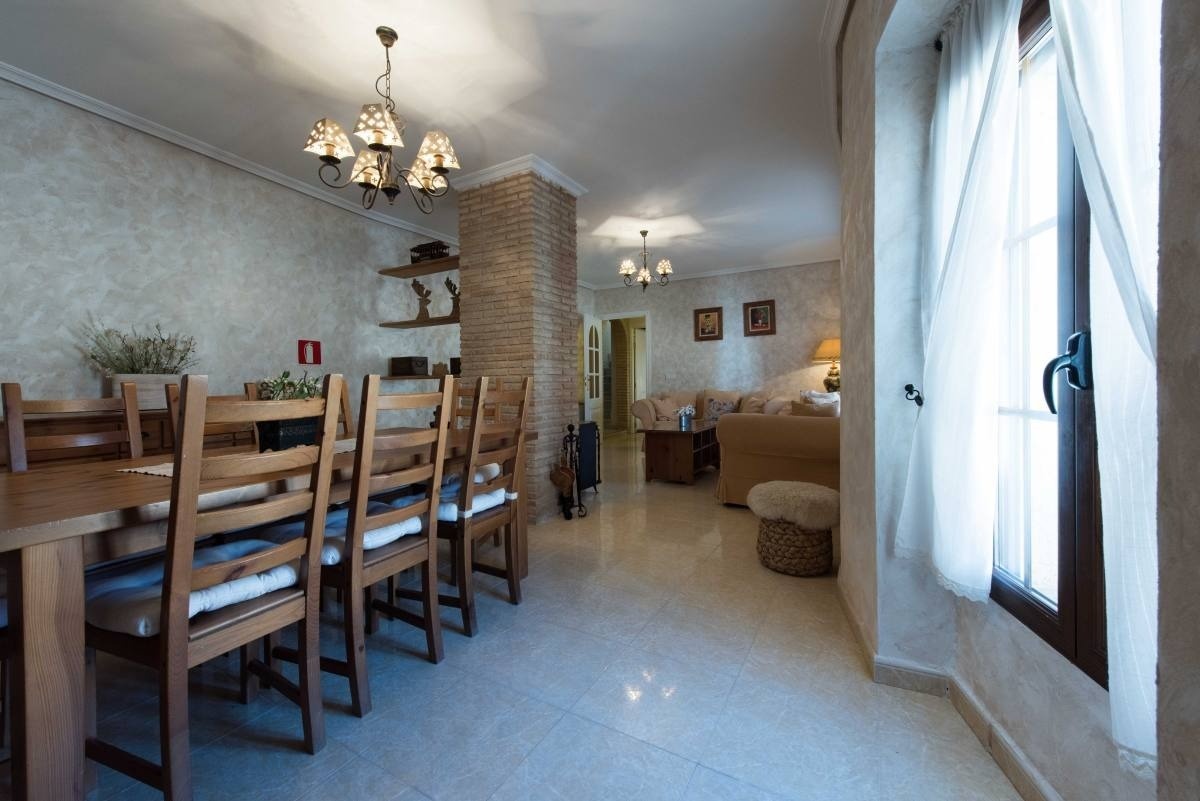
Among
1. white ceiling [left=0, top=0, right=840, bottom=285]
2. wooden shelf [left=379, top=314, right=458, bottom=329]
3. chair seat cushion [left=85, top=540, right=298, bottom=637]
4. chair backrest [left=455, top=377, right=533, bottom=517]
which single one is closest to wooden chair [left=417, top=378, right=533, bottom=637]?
chair backrest [left=455, top=377, right=533, bottom=517]

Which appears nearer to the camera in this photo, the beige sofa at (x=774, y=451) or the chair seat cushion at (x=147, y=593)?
the chair seat cushion at (x=147, y=593)

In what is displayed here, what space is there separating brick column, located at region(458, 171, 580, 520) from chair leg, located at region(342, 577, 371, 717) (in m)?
2.13

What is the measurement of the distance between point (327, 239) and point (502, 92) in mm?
2463

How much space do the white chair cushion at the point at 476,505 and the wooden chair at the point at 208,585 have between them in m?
0.67

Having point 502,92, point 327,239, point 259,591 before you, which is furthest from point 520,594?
point 327,239

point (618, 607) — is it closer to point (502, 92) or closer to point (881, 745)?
point (881, 745)

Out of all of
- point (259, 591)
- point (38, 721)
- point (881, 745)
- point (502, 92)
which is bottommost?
point (881, 745)

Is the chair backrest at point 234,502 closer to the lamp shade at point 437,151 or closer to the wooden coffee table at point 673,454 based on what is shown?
the lamp shade at point 437,151

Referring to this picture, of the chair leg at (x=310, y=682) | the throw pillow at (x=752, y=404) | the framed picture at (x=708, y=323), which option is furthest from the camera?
the framed picture at (x=708, y=323)

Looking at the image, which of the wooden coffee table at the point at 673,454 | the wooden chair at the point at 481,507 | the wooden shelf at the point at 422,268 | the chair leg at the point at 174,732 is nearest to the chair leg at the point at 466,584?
the wooden chair at the point at 481,507

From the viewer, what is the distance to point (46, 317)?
274 centimetres

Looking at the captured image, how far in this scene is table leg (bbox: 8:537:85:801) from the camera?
0.92m

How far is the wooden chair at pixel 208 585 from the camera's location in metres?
1.01

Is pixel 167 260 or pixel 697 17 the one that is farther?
pixel 167 260
